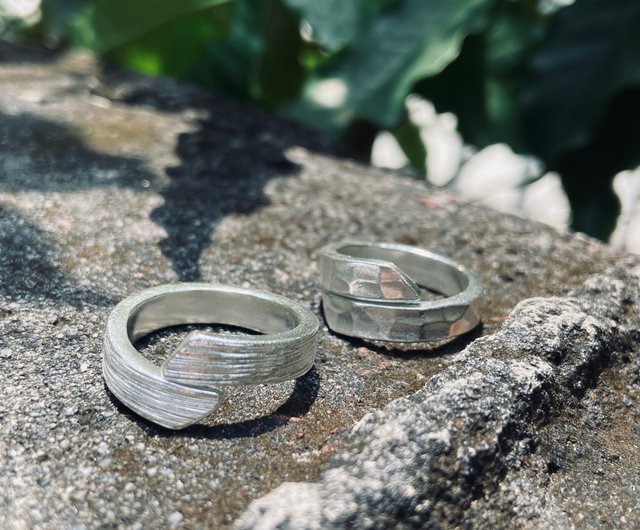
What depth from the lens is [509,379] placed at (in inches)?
32.9

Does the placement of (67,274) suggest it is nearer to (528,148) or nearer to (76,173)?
(76,173)

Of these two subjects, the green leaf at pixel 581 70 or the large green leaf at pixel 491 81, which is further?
the large green leaf at pixel 491 81

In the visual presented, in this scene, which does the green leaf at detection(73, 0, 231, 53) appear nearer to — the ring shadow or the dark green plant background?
the dark green plant background

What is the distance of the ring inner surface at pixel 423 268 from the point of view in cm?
115

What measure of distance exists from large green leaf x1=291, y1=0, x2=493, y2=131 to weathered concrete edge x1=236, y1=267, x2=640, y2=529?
67 cm

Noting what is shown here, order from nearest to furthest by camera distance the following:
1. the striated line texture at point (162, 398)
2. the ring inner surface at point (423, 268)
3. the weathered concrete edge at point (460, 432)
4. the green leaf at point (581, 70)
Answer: the weathered concrete edge at point (460, 432) < the striated line texture at point (162, 398) < the ring inner surface at point (423, 268) < the green leaf at point (581, 70)

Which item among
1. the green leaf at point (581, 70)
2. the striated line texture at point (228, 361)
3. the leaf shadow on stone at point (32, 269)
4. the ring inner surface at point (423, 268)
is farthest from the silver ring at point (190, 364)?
the green leaf at point (581, 70)

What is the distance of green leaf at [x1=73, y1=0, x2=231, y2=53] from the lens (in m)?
1.68

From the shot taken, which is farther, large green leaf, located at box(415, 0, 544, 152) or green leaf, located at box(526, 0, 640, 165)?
large green leaf, located at box(415, 0, 544, 152)

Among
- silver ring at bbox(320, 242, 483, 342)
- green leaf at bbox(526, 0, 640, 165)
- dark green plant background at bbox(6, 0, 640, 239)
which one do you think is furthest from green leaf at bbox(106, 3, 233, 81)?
silver ring at bbox(320, 242, 483, 342)

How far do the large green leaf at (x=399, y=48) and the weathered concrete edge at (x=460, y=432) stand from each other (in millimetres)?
672

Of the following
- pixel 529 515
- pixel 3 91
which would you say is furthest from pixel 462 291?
pixel 3 91

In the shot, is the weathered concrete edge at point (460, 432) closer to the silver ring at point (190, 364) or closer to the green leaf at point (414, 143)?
the silver ring at point (190, 364)

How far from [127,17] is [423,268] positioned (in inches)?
38.4
